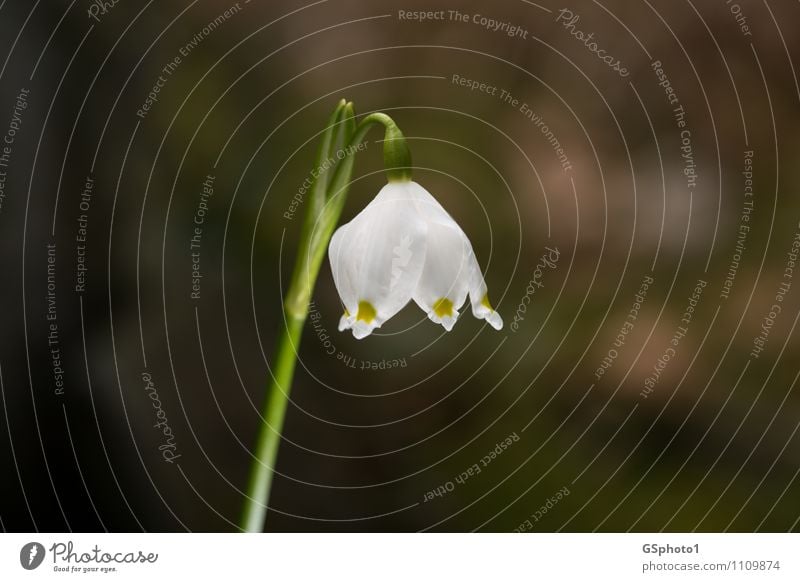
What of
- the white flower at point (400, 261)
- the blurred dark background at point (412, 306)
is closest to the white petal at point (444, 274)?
Result: the white flower at point (400, 261)

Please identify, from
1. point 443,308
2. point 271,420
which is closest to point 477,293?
point 443,308

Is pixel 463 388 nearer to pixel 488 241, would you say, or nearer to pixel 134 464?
pixel 488 241

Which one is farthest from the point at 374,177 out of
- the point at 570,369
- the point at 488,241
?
the point at 570,369

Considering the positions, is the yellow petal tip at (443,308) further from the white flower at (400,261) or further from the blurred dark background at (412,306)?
the blurred dark background at (412,306)

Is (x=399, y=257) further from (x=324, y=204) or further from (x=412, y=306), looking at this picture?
(x=412, y=306)

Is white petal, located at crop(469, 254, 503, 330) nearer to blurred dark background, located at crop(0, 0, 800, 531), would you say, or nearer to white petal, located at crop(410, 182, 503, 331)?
white petal, located at crop(410, 182, 503, 331)

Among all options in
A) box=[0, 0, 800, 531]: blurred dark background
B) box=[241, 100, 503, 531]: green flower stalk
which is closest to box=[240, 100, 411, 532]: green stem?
box=[241, 100, 503, 531]: green flower stalk
